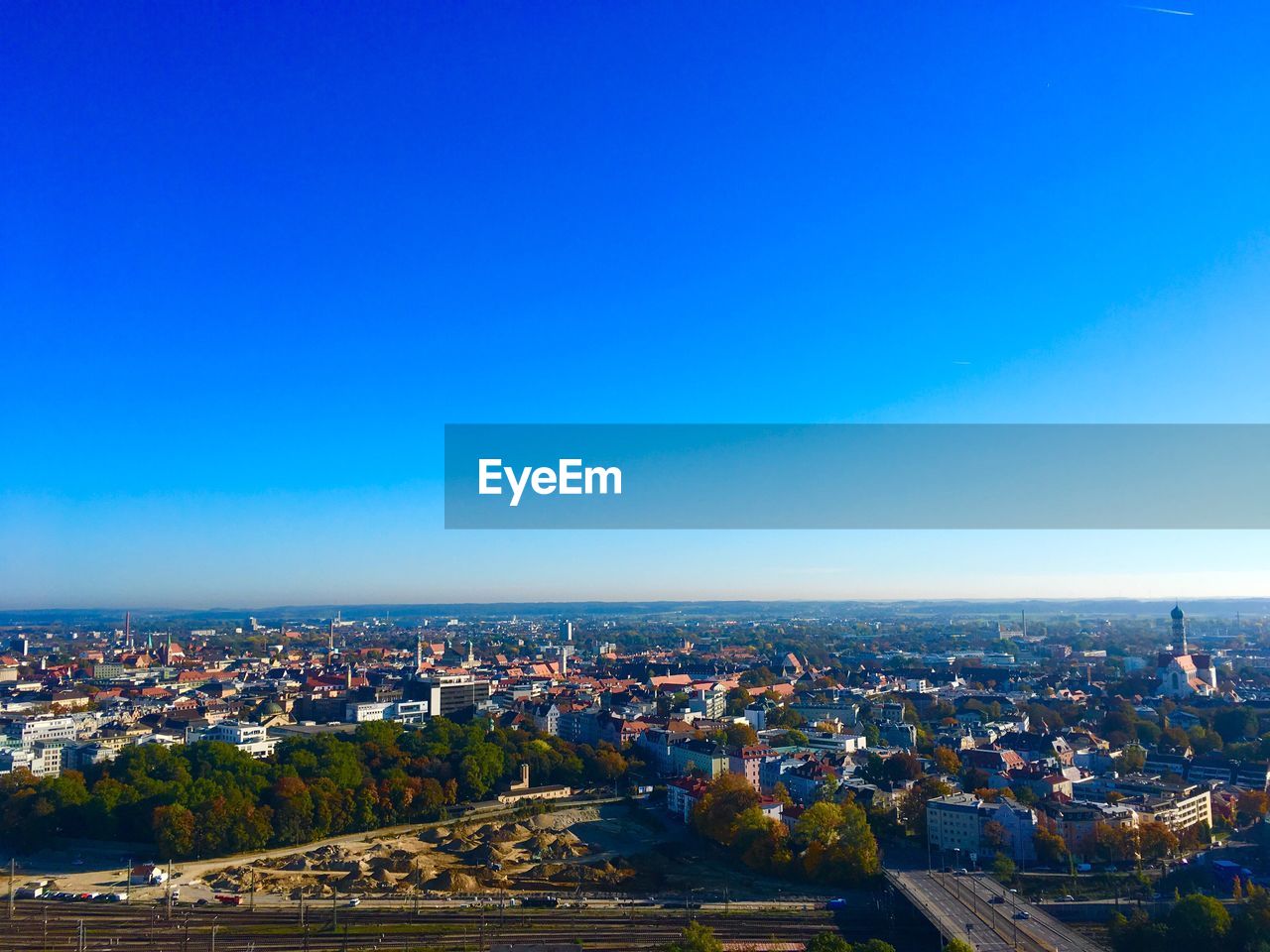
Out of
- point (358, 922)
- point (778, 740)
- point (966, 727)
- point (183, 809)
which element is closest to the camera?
point (358, 922)

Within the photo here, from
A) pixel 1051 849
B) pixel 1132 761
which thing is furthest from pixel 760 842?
pixel 1132 761

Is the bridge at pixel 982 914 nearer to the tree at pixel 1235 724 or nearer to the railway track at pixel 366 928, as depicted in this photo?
the railway track at pixel 366 928

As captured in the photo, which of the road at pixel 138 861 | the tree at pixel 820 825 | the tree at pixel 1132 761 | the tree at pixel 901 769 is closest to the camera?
the road at pixel 138 861

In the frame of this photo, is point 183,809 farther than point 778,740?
No

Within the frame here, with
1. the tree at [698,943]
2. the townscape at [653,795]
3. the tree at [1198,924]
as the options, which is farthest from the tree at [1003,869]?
the tree at [698,943]

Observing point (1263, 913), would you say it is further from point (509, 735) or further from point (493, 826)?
point (509, 735)

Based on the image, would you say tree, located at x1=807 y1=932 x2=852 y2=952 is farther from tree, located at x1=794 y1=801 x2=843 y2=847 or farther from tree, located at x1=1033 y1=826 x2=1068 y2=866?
tree, located at x1=1033 y1=826 x2=1068 y2=866

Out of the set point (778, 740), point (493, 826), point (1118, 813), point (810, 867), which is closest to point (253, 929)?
point (493, 826)
